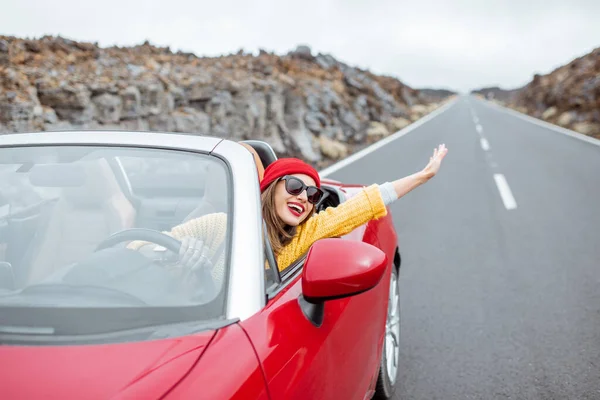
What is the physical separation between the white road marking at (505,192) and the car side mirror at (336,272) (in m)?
7.20

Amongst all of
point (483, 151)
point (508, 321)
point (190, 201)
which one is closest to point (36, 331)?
point (190, 201)

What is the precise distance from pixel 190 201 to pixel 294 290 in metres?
0.58

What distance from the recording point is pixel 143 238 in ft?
6.32

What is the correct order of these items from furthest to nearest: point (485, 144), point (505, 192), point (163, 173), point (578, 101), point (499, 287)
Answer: point (578, 101), point (485, 144), point (505, 192), point (499, 287), point (163, 173)

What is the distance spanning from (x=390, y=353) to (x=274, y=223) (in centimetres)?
129

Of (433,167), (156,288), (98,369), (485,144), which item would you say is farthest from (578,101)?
(98,369)

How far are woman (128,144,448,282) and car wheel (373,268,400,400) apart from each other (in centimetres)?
74

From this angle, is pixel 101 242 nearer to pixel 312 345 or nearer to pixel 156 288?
pixel 156 288

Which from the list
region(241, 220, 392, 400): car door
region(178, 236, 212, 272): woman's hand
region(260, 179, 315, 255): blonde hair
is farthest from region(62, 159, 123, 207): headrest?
A: region(241, 220, 392, 400): car door

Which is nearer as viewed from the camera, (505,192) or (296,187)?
(296,187)

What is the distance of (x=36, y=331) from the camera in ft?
4.85

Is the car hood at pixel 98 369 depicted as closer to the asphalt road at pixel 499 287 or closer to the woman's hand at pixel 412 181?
the woman's hand at pixel 412 181

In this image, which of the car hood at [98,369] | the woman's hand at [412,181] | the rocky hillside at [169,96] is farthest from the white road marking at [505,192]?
the car hood at [98,369]

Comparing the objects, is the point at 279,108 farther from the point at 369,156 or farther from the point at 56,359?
the point at 56,359
